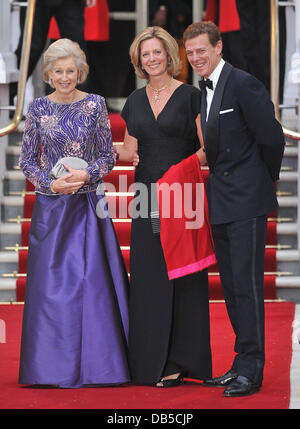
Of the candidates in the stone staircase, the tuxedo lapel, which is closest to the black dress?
the tuxedo lapel

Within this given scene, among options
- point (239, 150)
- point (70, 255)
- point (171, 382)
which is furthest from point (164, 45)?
point (171, 382)

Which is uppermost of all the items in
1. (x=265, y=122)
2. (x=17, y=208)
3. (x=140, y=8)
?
(x=140, y=8)

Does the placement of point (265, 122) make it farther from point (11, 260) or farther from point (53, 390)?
point (11, 260)

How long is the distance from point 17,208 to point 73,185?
308 centimetres

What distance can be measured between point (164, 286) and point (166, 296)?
1.8 inches

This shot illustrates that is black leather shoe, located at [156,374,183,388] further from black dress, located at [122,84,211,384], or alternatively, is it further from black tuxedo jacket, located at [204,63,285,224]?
black tuxedo jacket, located at [204,63,285,224]

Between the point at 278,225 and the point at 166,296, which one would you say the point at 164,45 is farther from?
the point at 278,225

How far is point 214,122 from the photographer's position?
3873 millimetres

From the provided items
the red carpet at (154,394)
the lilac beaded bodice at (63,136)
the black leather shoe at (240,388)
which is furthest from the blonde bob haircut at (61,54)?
the black leather shoe at (240,388)

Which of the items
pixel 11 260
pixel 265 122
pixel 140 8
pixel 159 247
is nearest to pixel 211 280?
pixel 11 260

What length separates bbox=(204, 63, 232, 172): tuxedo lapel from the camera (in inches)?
152

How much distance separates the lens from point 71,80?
4086 mm
